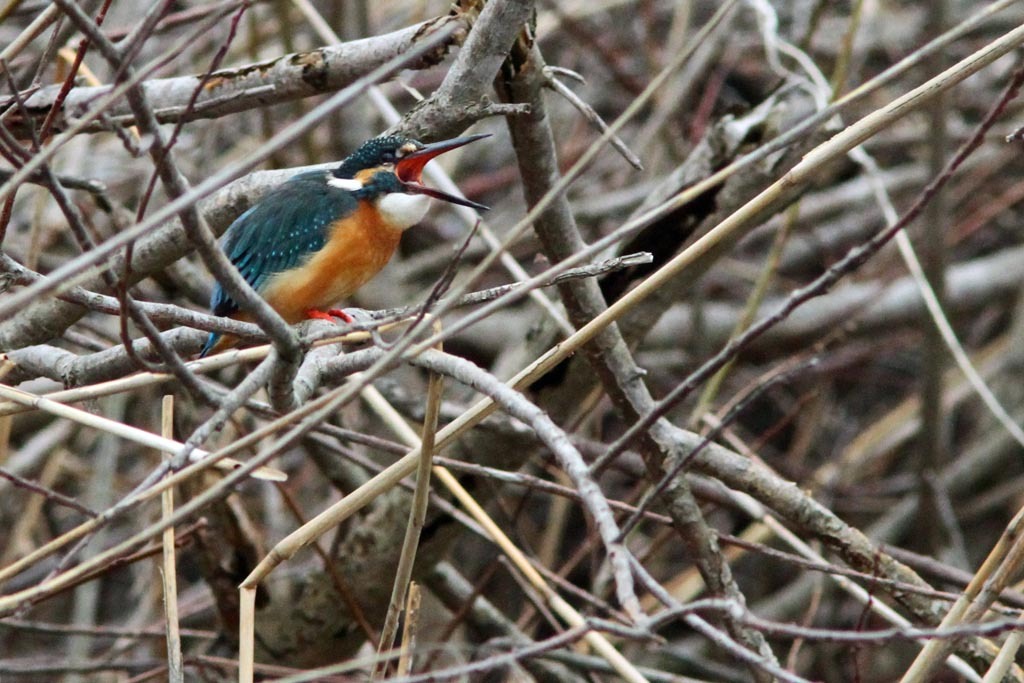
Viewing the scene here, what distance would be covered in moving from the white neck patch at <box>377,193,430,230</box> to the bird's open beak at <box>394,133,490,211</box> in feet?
0.12

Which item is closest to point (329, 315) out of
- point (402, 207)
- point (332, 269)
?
point (332, 269)

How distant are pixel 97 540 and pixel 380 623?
1.23 m

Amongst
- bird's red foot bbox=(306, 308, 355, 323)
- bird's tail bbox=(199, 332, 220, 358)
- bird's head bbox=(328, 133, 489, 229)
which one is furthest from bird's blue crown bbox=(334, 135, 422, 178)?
bird's tail bbox=(199, 332, 220, 358)

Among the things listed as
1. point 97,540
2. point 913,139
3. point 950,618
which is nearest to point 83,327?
point 97,540

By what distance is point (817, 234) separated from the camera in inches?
181

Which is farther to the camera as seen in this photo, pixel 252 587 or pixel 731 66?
pixel 731 66

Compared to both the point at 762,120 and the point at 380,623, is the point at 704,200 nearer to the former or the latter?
the point at 762,120

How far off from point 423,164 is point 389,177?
0.08 m

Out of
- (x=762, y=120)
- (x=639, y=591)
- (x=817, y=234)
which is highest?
(x=762, y=120)

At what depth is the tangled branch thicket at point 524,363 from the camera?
1330 millimetres

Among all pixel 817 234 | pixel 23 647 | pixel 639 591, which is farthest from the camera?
pixel 817 234

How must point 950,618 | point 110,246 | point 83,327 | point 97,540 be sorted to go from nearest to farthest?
point 110,246
point 950,618
point 83,327
point 97,540

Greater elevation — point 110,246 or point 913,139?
point 110,246

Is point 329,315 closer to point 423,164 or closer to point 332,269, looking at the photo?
point 332,269
